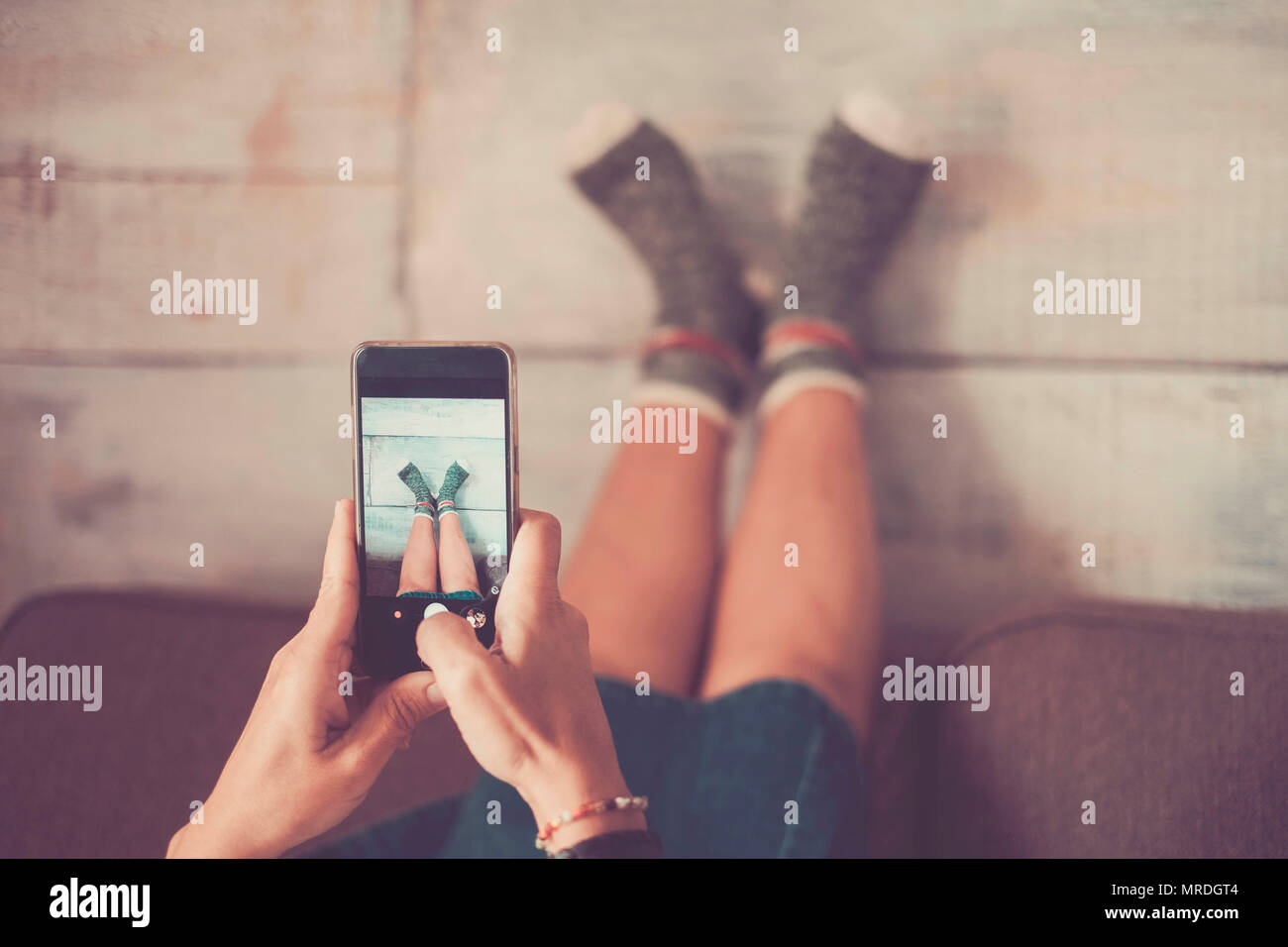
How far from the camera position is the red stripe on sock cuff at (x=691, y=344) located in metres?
0.69

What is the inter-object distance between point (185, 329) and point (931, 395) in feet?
2.27

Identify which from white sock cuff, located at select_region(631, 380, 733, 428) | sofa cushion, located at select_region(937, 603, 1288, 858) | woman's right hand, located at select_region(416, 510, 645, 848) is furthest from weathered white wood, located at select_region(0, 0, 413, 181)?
sofa cushion, located at select_region(937, 603, 1288, 858)

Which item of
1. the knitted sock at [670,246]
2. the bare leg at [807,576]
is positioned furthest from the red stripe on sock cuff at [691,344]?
the bare leg at [807,576]

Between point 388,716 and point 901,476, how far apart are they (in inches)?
21.6

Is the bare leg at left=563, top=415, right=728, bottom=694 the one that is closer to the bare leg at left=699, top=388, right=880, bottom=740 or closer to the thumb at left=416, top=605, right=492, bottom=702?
the bare leg at left=699, top=388, right=880, bottom=740

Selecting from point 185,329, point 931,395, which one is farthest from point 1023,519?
point 185,329

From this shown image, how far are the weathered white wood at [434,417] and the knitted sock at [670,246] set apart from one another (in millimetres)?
396

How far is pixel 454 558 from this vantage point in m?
0.27

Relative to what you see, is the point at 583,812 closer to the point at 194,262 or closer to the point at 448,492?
the point at 448,492

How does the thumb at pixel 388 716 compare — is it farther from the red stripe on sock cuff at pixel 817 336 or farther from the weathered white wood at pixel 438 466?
the red stripe on sock cuff at pixel 817 336
